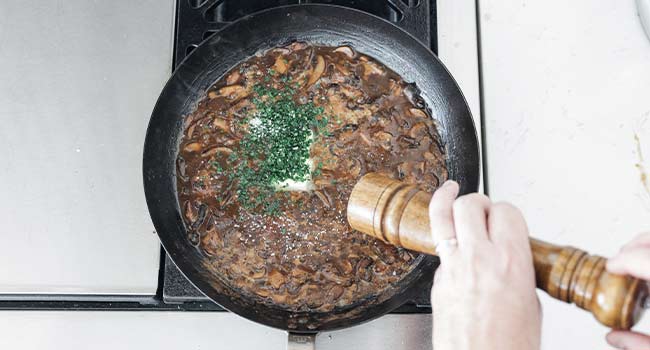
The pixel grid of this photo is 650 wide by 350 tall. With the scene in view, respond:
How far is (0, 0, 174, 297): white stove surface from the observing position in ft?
3.69

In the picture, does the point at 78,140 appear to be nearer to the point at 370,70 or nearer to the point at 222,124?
the point at 222,124

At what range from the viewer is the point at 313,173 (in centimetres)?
114

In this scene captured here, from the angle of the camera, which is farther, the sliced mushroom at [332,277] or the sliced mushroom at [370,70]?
the sliced mushroom at [370,70]

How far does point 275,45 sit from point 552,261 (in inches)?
30.1

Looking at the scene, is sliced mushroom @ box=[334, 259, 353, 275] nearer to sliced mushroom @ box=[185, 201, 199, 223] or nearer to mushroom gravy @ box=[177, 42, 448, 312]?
mushroom gravy @ box=[177, 42, 448, 312]

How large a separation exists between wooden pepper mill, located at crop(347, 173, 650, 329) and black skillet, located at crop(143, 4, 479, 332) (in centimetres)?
23

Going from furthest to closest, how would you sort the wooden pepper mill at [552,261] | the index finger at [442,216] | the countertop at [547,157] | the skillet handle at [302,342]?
1. the countertop at [547,157]
2. the skillet handle at [302,342]
3. the index finger at [442,216]
4. the wooden pepper mill at [552,261]

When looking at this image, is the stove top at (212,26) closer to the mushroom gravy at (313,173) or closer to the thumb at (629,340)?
the mushroom gravy at (313,173)

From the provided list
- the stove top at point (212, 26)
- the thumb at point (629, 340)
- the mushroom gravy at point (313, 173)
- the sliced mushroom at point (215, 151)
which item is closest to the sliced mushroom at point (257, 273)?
the mushroom gravy at point (313, 173)

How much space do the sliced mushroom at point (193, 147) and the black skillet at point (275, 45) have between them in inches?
0.8

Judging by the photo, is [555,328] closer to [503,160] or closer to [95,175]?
[503,160]

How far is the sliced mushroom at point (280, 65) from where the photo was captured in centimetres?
120

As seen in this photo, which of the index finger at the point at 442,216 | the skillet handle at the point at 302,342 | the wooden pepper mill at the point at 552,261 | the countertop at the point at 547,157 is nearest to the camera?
the wooden pepper mill at the point at 552,261

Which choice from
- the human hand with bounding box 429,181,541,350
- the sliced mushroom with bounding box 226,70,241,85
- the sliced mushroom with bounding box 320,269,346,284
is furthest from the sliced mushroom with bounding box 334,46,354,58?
the human hand with bounding box 429,181,541,350
